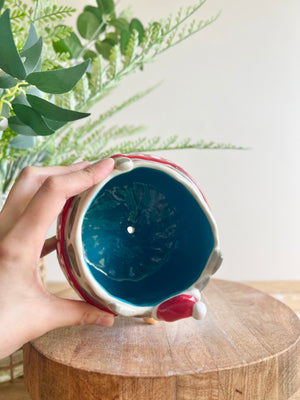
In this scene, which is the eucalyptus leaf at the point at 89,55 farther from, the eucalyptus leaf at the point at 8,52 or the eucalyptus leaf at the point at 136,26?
the eucalyptus leaf at the point at 8,52

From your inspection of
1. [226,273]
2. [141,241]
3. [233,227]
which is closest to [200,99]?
[233,227]

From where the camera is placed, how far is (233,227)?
4.17ft

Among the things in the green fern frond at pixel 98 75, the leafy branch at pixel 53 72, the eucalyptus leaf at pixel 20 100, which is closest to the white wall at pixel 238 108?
the leafy branch at pixel 53 72

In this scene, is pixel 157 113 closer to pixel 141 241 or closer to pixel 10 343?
pixel 141 241

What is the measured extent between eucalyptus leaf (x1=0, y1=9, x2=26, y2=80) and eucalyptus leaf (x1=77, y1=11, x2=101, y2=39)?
331 millimetres

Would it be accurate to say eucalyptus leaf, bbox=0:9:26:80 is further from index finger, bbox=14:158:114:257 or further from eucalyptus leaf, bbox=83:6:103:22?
eucalyptus leaf, bbox=83:6:103:22

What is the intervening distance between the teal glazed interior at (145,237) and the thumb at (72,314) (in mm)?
38

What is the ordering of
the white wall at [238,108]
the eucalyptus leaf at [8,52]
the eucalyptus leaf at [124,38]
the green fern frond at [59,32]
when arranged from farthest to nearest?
the white wall at [238,108] → the eucalyptus leaf at [124,38] → the green fern frond at [59,32] → the eucalyptus leaf at [8,52]

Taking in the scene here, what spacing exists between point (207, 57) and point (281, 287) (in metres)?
0.70

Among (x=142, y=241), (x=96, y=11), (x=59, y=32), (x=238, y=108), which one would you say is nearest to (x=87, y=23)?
(x=96, y=11)

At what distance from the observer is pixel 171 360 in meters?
0.43

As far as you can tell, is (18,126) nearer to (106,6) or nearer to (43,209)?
(43,209)

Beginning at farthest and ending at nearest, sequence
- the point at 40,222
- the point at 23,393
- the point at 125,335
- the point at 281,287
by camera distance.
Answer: the point at 281,287 < the point at 23,393 < the point at 125,335 < the point at 40,222

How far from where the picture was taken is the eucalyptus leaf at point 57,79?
0.36 meters
